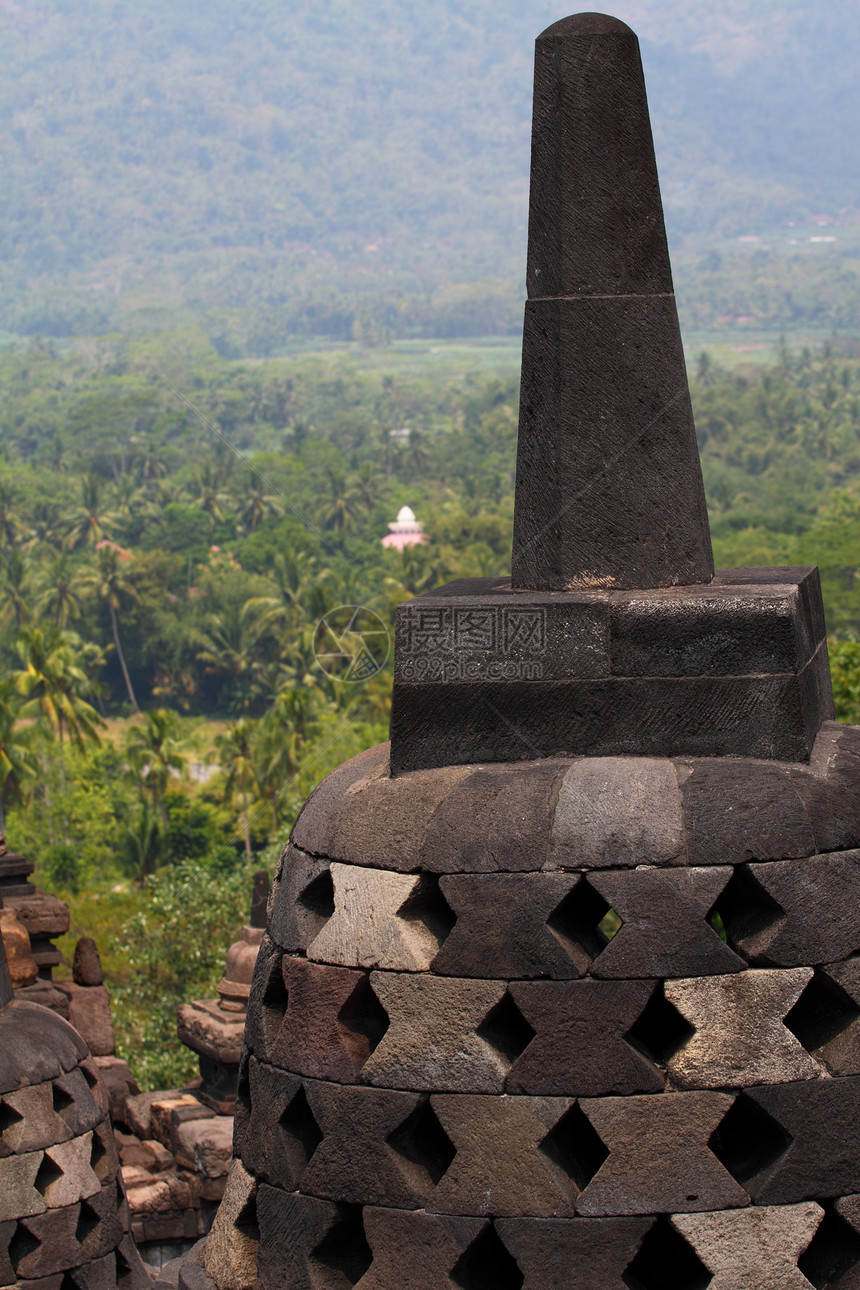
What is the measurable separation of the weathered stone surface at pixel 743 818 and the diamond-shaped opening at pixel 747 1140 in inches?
27.0

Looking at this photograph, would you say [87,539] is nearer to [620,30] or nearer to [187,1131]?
[187,1131]

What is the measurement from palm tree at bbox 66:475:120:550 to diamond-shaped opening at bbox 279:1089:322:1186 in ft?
315

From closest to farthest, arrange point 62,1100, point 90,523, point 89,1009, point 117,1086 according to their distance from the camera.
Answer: point 62,1100, point 89,1009, point 117,1086, point 90,523

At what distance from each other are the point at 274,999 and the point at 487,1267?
1.09 m

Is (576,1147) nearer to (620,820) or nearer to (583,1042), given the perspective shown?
(583,1042)

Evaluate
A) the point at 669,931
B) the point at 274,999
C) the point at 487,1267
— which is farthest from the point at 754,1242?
the point at 274,999

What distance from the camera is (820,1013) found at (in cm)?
469

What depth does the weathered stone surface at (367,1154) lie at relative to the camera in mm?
4660

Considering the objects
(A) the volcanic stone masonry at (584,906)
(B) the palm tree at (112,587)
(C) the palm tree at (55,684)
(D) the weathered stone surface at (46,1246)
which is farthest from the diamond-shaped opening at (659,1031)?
(B) the palm tree at (112,587)

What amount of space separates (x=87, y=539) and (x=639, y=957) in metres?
98.7

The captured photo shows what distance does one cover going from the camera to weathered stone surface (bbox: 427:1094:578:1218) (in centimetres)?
448

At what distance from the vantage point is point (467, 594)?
5395 millimetres

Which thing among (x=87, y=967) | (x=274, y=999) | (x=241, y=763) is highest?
(x=274, y=999)

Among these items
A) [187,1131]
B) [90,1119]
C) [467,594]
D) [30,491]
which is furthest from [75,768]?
[30,491]
